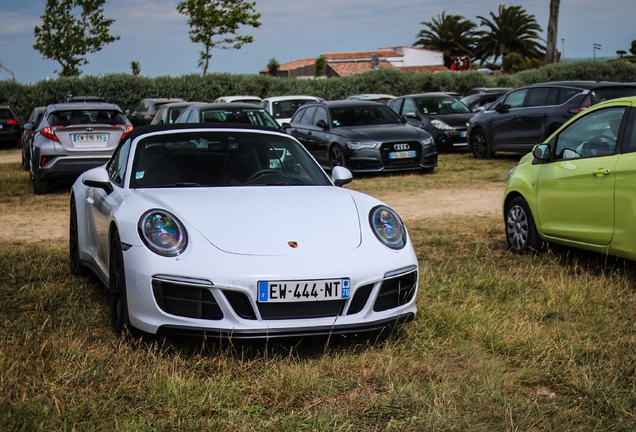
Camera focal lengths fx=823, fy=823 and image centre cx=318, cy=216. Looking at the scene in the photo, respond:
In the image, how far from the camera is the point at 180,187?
5.51 m

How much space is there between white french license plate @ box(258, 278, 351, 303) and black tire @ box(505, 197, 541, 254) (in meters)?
3.52

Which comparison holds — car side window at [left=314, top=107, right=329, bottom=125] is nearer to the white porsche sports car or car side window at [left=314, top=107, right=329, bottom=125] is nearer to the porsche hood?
the white porsche sports car

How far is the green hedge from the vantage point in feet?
111

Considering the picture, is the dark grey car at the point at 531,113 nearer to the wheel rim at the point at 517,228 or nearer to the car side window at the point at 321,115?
the car side window at the point at 321,115

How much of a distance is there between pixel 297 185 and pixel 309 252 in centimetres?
123

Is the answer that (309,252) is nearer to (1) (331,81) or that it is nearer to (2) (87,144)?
(2) (87,144)

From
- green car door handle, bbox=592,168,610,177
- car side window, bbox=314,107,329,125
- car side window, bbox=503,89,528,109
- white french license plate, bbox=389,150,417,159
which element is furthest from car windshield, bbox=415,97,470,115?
green car door handle, bbox=592,168,610,177

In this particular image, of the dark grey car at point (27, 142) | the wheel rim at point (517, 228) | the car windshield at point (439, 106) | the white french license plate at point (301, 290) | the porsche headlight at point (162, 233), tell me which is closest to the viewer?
the white french license plate at point (301, 290)

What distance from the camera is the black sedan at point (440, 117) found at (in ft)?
65.6

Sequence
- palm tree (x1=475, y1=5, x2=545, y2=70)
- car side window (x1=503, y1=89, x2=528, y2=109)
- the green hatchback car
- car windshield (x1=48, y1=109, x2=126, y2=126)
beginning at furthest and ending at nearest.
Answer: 1. palm tree (x1=475, y1=5, x2=545, y2=70)
2. car side window (x1=503, y1=89, x2=528, y2=109)
3. car windshield (x1=48, y1=109, x2=126, y2=126)
4. the green hatchback car

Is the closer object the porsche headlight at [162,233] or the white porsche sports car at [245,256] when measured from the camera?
the white porsche sports car at [245,256]

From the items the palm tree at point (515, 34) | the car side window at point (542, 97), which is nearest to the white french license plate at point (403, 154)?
the car side window at point (542, 97)

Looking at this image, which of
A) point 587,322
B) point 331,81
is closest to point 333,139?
point 587,322

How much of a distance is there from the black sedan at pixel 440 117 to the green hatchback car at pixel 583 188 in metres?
12.1
